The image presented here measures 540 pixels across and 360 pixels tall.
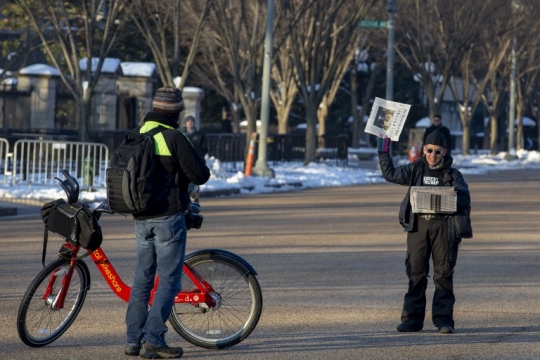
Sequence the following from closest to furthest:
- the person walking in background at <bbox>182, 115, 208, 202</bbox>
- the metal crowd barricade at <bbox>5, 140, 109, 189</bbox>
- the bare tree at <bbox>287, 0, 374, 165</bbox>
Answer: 1. the person walking in background at <bbox>182, 115, 208, 202</bbox>
2. the metal crowd barricade at <bbox>5, 140, 109, 189</bbox>
3. the bare tree at <bbox>287, 0, 374, 165</bbox>

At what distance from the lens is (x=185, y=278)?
305 inches

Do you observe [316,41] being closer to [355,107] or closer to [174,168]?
→ [355,107]

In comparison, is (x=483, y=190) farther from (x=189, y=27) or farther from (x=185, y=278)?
(x=185, y=278)

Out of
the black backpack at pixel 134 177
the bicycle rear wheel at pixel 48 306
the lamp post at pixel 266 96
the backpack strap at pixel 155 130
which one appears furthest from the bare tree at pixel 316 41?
the black backpack at pixel 134 177

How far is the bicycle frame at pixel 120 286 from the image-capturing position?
768 centimetres

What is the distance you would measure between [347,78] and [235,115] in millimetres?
17453

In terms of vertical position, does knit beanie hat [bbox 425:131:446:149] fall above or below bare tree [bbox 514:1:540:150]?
below

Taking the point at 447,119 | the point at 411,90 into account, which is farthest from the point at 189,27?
the point at 447,119

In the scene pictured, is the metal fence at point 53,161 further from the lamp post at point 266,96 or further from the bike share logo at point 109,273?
the bike share logo at point 109,273

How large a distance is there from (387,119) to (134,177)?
8.93 ft

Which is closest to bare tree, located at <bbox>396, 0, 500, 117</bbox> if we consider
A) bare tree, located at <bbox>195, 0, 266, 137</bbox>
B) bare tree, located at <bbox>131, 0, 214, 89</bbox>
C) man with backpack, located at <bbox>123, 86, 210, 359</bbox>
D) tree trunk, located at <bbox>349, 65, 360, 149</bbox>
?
bare tree, located at <bbox>195, 0, 266, 137</bbox>

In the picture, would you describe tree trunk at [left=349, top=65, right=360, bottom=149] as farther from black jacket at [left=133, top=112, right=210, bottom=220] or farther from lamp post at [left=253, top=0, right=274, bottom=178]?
black jacket at [left=133, top=112, right=210, bottom=220]

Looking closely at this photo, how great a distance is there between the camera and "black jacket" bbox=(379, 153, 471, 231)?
8656mm

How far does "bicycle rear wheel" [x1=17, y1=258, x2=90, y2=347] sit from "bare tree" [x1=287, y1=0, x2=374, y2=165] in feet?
82.0
